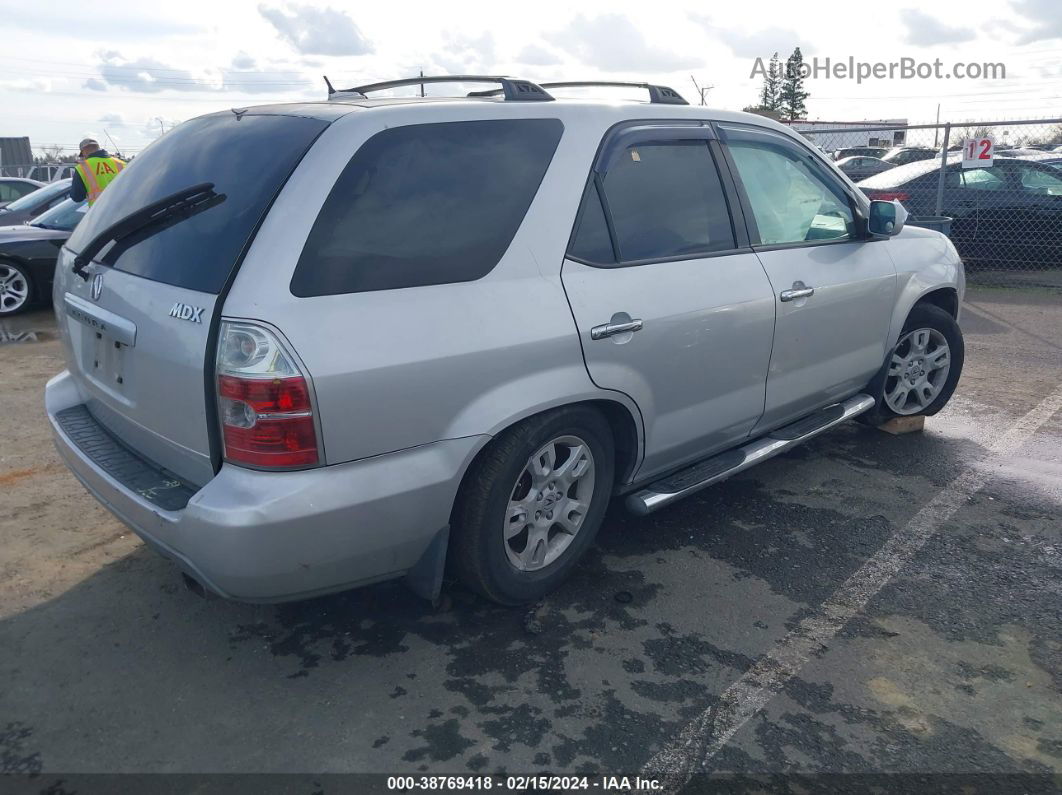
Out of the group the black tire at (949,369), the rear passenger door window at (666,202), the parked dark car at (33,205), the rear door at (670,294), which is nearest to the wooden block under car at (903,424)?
the black tire at (949,369)

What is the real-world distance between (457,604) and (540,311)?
4.01 ft

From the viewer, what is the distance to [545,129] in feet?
10.6

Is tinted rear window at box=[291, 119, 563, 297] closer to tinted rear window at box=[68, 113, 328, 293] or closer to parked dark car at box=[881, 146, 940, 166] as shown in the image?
tinted rear window at box=[68, 113, 328, 293]

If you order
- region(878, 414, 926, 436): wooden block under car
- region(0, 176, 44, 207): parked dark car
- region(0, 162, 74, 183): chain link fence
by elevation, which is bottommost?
region(878, 414, 926, 436): wooden block under car

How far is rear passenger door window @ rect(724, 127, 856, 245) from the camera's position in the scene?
4.01 metres

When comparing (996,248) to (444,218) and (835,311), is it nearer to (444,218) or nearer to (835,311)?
(835,311)

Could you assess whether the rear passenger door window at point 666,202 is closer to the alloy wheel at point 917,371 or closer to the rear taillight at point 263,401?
the rear taillight at point 263,401

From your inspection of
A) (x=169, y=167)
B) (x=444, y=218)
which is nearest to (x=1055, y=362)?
(x=444, y=218)

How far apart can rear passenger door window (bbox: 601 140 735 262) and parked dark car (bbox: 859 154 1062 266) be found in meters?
8.49

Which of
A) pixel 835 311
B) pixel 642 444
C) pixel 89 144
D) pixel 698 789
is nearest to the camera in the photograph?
pixel 698 789

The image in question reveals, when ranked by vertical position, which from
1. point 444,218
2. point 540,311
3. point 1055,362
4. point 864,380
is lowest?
point 1055,362

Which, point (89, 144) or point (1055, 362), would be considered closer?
point (1055, 362)

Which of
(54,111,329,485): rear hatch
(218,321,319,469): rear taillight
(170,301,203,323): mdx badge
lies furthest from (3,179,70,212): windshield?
(218,321,319,469): rear taillight

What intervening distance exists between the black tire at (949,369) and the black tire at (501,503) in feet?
7.38
